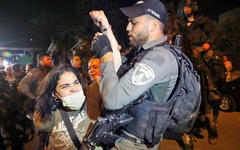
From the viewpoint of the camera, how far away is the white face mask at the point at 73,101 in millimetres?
1893

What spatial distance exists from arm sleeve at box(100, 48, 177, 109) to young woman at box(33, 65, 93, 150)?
73cm

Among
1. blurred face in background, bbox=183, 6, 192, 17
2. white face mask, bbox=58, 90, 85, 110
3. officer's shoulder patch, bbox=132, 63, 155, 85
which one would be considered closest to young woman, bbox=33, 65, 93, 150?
white face mask, bbox=58, 90, 85, 110

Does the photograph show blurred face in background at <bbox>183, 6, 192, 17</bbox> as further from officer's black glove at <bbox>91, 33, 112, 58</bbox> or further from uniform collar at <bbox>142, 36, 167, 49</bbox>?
officer's black glove at <bbox>91, 33, 112, 58</bbox>

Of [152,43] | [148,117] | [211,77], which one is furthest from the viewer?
A: [211,77]

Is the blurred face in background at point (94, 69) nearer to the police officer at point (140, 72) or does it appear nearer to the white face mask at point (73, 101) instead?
the white face mask at point (73, 101)

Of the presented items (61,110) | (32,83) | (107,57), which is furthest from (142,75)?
(32,83)

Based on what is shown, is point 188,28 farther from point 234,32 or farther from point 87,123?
point 234,32

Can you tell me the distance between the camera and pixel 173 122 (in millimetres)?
1587

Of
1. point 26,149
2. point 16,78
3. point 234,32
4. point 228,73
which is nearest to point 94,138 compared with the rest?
point 26,149

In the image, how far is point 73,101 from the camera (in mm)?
1893

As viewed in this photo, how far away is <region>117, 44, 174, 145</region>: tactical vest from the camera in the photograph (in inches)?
53.6

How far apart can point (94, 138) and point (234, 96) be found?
6038 millimetres

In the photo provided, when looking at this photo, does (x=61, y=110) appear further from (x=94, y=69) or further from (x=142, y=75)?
(x=94, y=69)

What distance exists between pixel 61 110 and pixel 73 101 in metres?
0.16
